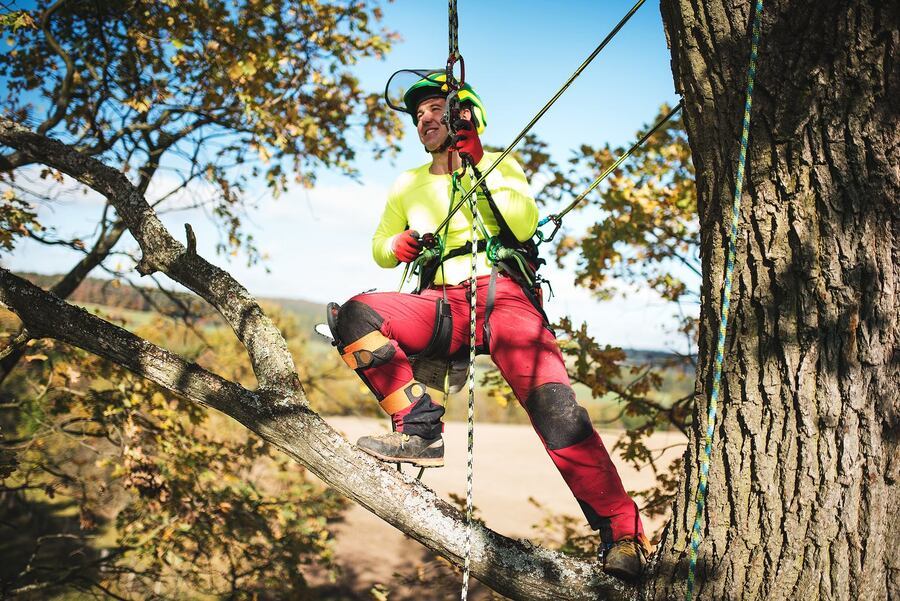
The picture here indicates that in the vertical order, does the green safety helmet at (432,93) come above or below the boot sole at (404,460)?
above

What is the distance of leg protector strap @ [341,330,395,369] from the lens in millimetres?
2529

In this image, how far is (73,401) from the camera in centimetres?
625

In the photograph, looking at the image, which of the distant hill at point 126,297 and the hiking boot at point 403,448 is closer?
the hiking boot at point 403,448

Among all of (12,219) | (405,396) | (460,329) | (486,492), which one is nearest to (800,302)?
(460,329)

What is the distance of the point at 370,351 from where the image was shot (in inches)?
99.4

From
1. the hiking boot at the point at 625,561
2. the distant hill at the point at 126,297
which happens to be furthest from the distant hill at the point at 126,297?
the hiking boot at the point at 625,561

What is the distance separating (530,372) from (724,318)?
2.90 feet

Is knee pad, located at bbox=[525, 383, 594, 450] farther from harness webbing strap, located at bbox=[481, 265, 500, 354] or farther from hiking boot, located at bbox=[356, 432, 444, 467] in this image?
hiking boot, located at bbox=[356, 432, 444, 467]

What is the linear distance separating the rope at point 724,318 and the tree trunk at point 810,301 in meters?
0.03

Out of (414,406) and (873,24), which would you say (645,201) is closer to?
(414,406)

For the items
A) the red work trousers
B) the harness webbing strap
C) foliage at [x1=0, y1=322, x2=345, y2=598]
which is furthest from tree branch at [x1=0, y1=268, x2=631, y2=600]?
foliage at [x1=0, y1=322, x2=345, y2=598]

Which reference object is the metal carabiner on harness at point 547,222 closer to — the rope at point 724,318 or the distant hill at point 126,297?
the rope at point 724,318

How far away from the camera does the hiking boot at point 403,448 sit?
95.7 inches

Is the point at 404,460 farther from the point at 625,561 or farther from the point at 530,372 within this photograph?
the point at 625,561
